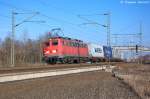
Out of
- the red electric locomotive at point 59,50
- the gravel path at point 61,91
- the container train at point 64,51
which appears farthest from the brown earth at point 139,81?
the container train at point 64,51

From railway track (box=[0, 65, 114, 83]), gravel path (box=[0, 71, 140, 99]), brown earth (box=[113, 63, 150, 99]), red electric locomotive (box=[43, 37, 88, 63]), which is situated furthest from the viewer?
red electric locomotive (box=[43, 37, 88, 63])

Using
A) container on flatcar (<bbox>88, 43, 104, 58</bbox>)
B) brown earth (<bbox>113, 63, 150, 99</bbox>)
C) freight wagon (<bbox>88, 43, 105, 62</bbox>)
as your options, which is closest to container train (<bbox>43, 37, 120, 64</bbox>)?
container on flatcar (<bbox>88, 43, 104, 58</bbox>)

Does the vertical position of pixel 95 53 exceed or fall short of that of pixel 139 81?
it exceeds it

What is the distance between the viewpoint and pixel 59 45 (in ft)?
137

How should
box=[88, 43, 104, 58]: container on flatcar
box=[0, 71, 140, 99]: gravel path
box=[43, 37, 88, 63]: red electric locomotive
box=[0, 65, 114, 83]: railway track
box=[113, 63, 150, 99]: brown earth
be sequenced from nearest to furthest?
1. box=[0, 71, 140, 99]: gravel path
2. box=[113, 63, 150, 99]: brown earth
3. box=[0, 65, 114, 83]: railway track
4. box=[43, 37, 88, 63]: red electric locomotive
5. box=[88, 43, 104, 58]: container on flatcar

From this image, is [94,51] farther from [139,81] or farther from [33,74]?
[139,81]

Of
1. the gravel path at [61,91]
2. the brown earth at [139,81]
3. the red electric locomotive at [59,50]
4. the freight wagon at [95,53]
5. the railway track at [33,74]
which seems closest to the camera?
the gravel path at [61,91]

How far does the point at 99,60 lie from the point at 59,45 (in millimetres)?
23773

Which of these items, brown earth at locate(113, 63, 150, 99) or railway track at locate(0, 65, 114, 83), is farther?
railway track at locate(0, 65, 114, 83)

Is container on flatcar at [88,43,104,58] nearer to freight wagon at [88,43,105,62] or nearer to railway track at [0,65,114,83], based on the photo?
freight wagon at [88,43,105,62]

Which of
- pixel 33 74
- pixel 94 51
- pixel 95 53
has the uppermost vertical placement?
pixel 94 51

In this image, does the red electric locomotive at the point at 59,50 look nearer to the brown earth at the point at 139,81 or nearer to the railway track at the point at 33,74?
the railway track at the point at 33,74

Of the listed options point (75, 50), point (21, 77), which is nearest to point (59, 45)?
point (75, 50)

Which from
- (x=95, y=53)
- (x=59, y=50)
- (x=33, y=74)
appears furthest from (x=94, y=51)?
(x=33, y=74)
